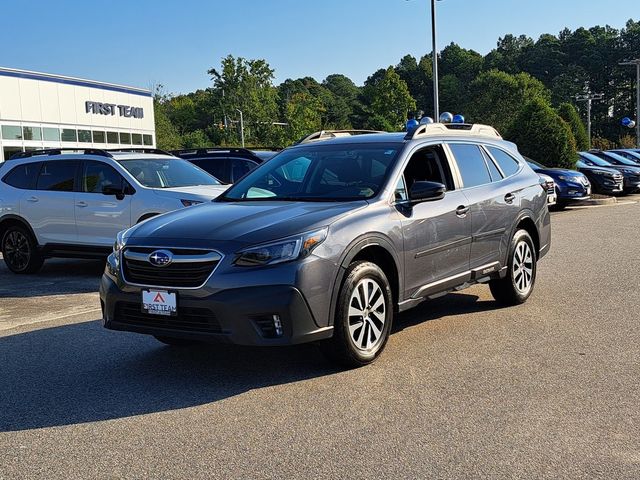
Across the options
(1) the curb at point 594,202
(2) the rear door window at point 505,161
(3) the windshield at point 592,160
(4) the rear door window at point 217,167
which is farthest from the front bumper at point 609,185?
(2) the rear door window at point 505,161

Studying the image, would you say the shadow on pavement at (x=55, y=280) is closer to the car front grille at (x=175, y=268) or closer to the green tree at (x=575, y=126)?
the car front grille at (x=175, y=268)

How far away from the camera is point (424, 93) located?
4193 inches

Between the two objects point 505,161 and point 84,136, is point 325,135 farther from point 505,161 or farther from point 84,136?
point 84,136

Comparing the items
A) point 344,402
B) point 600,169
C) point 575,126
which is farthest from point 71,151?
point 575,126

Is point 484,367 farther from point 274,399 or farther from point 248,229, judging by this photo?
point 248,229

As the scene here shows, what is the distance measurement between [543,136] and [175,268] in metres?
20.8

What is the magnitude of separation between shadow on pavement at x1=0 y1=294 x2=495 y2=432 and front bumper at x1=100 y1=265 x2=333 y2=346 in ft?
1.36

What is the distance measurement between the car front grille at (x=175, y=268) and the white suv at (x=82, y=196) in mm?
4779

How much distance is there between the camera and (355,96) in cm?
12706

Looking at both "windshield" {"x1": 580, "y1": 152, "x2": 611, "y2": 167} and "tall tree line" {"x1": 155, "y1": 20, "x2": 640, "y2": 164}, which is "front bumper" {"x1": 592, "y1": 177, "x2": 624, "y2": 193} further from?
"tall tree line" {"x1": 155, "y1": 20, "x2": 640, "y2": 164}

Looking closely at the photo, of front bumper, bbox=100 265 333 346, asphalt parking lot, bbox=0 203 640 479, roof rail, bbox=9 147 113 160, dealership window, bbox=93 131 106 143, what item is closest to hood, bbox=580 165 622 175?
asphalt parking lot, bbox=0 203 640 479

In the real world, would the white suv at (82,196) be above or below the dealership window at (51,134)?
below

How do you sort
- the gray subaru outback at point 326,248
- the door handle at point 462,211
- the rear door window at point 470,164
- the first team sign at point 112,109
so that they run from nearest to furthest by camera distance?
the gray subaru outback at point 326,248 → the door handle at point 462,211 → the rear door window at point 470,164 → the first team sign at point 112,109

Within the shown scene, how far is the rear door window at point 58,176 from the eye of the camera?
425 inches
